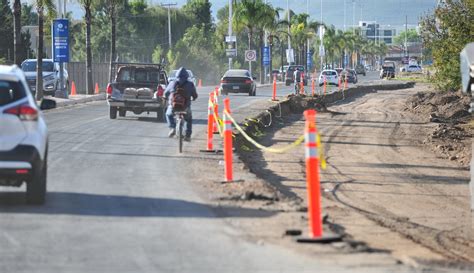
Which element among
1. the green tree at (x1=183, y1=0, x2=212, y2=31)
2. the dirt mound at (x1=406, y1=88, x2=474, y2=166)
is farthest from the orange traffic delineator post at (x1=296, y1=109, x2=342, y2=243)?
the green tree at (x1=183, y1=0, x2=212, y2=31)

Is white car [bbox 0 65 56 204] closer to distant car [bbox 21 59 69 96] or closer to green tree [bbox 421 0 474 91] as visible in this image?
green tree [bbox 421 0 474 91]

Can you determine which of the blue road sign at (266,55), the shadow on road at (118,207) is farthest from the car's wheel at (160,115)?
the blue road sign at (266,55)

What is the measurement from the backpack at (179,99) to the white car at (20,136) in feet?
31.6

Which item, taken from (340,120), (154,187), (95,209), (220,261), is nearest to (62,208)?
(95,209)

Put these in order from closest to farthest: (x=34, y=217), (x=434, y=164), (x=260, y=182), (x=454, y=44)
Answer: (x=34, y=217), (x=260, y=182), (x=434, y=164), (x=454, y=44)

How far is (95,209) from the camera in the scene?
44.5 feet

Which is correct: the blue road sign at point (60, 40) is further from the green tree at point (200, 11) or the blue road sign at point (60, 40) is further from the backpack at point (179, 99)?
the green tree at point (200, 11)

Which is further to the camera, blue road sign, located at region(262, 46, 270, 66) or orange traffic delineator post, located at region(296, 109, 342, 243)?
blue road sign, located at region(262, 46, 270, 66)

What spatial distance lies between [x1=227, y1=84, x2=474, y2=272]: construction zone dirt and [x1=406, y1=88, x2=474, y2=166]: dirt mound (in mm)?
69

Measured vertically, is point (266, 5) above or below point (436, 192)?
above

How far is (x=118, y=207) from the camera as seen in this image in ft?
45.3

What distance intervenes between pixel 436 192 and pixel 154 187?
26.0 feet

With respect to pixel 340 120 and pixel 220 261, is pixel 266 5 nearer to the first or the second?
pixel 340 120

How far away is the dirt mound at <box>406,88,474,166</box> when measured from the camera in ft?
103
